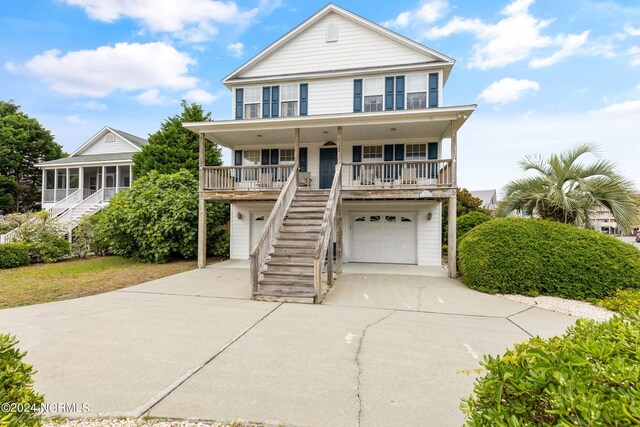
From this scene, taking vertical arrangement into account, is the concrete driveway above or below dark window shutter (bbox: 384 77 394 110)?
below

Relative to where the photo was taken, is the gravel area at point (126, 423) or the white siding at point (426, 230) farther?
the white siding at point (426, 230)

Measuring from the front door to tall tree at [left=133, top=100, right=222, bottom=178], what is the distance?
7557 millimetres

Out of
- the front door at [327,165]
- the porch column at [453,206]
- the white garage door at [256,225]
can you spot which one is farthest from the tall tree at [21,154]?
the porch column at [453,206]

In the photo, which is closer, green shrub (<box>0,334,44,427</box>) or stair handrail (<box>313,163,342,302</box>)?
green shrub (<box>0,334,44,427</box>)

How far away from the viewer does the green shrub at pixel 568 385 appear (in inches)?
46.4

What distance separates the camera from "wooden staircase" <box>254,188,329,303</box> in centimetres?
655

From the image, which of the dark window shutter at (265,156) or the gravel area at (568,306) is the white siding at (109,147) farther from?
the gravel area at (568,306)

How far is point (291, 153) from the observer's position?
13039 millimetres

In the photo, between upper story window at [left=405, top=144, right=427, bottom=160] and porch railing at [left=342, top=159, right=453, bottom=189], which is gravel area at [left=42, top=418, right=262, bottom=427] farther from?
upper story window at [left=405, top=144, right=427, bottom=160]

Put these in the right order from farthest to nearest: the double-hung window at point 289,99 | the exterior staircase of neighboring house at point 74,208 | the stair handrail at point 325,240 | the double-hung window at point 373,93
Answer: the exterior staircase of neighboring house at point 74,208
the double-hung window at point 289,99
the double-hung window at point 373,93
the stair handrail at point 325,240

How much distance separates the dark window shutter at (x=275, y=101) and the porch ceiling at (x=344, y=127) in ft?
4.78

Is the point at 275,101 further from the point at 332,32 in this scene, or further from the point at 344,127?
the point at 344,127

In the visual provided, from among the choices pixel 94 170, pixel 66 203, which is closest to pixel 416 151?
pixel 66 203

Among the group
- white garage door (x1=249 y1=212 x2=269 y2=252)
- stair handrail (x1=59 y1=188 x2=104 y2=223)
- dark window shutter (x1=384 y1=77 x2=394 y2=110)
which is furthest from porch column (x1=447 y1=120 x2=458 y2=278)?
stair handrail (x1=59 y1=188 x2=104 y2=223)
